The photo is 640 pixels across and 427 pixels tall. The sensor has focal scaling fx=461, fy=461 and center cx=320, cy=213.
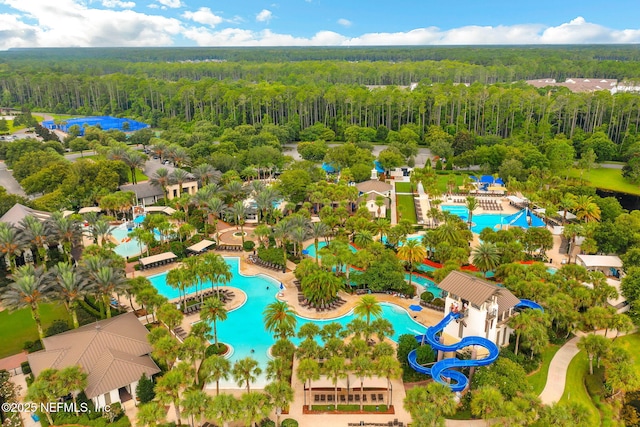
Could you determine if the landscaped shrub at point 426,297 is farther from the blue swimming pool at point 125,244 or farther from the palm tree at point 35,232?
the palm tree at point 35,232

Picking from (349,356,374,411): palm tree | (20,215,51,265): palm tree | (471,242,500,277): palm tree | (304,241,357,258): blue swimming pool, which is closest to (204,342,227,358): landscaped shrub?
(349,356,374,411): palm tree

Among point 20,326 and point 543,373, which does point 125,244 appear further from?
point 543,373

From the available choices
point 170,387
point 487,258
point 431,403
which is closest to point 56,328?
point 170,387

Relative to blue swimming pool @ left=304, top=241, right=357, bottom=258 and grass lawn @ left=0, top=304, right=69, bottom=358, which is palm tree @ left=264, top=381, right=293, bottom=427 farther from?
blue swimming pool @ left=304, top=241, right=357, bottom=258

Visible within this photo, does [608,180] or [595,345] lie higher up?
[595,345]

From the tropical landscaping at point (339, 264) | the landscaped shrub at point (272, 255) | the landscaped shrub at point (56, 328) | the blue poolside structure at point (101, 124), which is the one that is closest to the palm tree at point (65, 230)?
the tropical landscaping at point (339, 264)
